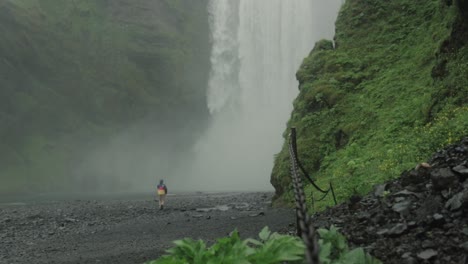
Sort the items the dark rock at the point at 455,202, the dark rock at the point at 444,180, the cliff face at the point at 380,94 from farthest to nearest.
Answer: the cliff face at the point at 380,94, the dark rock at the point at 444,180, the dark rock at the point at 455,202

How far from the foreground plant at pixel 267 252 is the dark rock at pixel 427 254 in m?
0.74

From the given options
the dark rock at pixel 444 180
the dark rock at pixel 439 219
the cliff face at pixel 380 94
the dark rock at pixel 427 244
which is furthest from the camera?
the cliff face at pixel 380 94

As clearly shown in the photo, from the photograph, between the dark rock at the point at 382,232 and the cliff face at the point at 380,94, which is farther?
the cliff face at the point at 380,94

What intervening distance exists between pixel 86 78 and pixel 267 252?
99.0 meters

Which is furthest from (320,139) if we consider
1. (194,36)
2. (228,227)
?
(194,36)

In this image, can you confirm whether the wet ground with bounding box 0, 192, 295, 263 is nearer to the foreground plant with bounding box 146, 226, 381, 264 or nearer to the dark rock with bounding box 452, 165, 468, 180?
the dark rock with bounding box 452, 165, 468, 180

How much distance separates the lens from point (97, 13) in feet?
349

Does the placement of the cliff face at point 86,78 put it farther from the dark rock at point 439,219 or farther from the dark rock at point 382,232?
the dark rock at point 439,219

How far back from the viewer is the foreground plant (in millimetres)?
3760

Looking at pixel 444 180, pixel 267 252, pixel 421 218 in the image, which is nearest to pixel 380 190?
pixel 444 180

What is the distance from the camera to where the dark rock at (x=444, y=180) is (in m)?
6.24

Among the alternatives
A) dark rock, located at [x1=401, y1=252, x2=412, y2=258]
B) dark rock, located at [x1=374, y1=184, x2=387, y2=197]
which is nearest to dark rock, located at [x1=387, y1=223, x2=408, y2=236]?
dark rock, located at [x1=401, y1=252, x2=412, y2=258]

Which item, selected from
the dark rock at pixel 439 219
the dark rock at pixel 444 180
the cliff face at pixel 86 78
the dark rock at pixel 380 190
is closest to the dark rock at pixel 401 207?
the dark rock at pixel 444 180

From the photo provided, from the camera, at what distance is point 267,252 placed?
390cm
